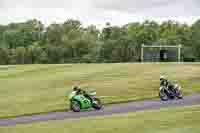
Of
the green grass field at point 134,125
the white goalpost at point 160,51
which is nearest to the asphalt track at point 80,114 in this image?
the green grass field at point 134,125

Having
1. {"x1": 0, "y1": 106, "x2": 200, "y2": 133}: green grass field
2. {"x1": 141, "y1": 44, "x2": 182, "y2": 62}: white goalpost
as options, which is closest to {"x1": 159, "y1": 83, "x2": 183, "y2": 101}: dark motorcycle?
{"x1": 0, "y1": 106, "x2": 200, "y2": 133}: green grass field

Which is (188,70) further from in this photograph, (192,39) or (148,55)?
(192,39)

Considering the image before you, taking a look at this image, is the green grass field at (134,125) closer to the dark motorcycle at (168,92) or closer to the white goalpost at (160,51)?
the dark motorcycle at (168,92)

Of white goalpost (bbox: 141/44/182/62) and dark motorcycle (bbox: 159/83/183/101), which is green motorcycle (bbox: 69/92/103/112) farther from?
white goalpost (bbox: 141/44/182/62)

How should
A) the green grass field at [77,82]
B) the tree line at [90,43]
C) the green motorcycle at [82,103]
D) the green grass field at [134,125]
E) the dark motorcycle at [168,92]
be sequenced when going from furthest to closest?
the tree line at [90,43], the green grass field at [77,82], the dark motorcycle at [168,92], the green motorcycle at [82,103], the green grass field at [134,125]

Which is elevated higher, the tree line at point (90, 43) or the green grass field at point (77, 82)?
the tree line at point (90, 43)

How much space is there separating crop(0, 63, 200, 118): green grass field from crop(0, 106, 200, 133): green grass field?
28.7 feet

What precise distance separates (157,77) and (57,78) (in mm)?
9022

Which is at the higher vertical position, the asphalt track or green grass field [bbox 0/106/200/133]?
green grass field [bbox 0/106/200/133]

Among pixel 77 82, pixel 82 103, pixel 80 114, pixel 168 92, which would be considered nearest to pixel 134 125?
pixel 80 114

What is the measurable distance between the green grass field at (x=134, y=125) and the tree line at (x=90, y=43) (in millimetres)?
52207

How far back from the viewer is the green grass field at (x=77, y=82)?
3169cm

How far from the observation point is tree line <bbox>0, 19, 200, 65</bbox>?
79.9 m

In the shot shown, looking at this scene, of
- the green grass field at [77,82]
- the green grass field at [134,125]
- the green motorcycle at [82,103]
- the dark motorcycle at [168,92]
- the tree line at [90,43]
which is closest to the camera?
the green grass field at [134,125]
